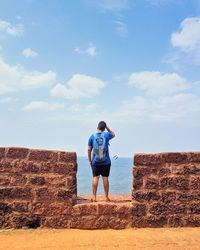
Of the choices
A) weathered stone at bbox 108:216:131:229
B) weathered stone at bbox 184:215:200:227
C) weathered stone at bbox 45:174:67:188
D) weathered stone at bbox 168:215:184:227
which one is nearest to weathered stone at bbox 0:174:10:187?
weathered stone at bbox 45:174:67:188

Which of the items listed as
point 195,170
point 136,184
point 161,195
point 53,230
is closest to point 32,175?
point 53,230

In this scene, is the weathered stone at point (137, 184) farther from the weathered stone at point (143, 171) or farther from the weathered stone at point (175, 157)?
the weathered stone at point (175, 157)

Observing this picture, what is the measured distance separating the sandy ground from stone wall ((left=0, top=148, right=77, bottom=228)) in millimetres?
236

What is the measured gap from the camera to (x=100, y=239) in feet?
21.9

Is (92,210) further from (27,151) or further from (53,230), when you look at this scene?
(27,151)

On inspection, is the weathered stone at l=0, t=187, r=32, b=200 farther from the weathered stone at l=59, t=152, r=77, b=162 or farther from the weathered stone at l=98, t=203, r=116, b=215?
the weathered stone at l=98, t=203, r=116, b=215

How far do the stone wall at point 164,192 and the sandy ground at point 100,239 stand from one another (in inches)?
9.2

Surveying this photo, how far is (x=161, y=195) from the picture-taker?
24.9ft

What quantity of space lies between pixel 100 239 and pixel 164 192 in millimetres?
1574

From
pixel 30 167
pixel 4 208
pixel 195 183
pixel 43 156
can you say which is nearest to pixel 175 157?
pixel 195 183

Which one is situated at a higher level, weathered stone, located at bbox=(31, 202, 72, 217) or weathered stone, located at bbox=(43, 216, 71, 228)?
weathered stone, located at bbox=(31, 202, 72, 217)

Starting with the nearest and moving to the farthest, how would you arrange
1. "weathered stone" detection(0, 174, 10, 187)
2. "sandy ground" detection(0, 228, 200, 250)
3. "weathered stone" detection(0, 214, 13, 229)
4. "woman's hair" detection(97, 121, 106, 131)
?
"sandy ground" detection(0, 228, 200, 250) → "weathered stone" detection(0, 214, 13, 229) → "weathered stone" detection(0, 174, 10, 187) → "woman's hair" detection(97, 121, 106, 131)

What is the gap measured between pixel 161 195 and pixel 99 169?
1.26m

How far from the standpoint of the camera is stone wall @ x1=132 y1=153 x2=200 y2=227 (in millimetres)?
7559
